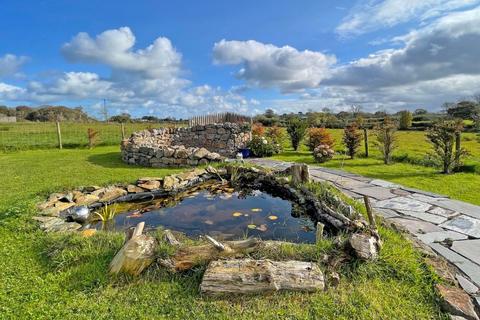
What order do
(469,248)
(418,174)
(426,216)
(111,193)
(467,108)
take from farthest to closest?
(467,108) < (418,174) < (111,193) < (426,216) < (469,248)

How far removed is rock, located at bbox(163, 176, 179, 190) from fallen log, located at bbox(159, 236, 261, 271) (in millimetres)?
3652

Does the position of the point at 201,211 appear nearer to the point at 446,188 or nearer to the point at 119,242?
the point at 119,242

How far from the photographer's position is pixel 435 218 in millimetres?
4270

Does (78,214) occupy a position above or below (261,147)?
below

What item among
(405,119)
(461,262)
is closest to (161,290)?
(461,262)

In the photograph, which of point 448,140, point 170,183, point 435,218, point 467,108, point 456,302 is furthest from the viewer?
point 467,108

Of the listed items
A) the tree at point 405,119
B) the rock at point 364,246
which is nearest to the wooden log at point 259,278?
the rock at point 364,246

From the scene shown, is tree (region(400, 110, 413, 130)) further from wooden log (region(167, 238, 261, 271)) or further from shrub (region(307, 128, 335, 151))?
wooden log (region(167, 238, 261, 271))

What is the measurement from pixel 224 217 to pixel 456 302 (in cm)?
331

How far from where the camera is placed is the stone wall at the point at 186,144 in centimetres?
943

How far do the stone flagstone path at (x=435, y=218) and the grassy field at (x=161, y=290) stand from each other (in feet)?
1.37

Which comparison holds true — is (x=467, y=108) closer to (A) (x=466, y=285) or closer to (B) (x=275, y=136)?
(B) (x=275, y=136)

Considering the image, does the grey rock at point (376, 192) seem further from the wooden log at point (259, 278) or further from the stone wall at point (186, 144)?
the stone wall at point (186, 144)

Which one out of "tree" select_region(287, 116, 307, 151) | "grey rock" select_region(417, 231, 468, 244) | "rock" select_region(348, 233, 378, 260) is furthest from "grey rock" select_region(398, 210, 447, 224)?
"tree" select_region(287, 116, 307, 151)
